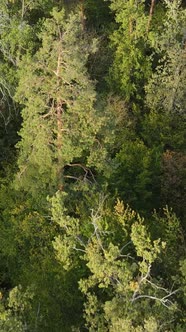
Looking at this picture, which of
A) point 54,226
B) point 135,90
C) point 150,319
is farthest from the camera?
point 135,90

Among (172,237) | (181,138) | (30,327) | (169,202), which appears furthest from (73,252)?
(181,138)

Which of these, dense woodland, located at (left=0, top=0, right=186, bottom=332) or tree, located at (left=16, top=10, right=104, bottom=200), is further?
tree, located at (left=16, top=10, right=104, bottom=200)

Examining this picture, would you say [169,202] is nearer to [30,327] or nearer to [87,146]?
[87,146]

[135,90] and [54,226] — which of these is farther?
[135,90]

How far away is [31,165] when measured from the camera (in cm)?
1900

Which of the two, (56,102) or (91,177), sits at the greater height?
(56,102)

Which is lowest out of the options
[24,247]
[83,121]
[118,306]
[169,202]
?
[24,247]

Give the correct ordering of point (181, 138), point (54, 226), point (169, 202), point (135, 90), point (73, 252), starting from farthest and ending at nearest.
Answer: point (135, 90) → point (181, 138) → point (169, 202) → point (54, 226) → point (73, 252)

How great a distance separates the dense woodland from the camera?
46.9 feet

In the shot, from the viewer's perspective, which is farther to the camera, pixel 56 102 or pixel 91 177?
pixel 91 177

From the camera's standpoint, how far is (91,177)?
71.5 ft

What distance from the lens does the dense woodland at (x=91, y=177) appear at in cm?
1428

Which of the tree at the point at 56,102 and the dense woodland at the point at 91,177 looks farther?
the tree at the point at 56,102

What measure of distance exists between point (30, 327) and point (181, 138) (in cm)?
1543
